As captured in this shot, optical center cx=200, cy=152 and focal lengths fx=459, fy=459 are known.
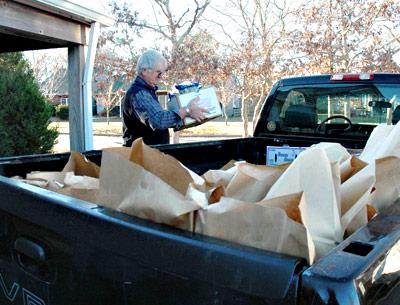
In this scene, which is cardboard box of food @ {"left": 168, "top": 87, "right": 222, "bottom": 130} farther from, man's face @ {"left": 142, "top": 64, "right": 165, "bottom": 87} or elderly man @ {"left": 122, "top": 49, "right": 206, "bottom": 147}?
man's face @ {"left": 142, "top": 64, "right": 165, "bottom": 87}

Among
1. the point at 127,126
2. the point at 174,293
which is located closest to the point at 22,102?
the point at 127,126

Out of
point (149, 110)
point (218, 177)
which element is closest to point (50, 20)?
point (149, 110)

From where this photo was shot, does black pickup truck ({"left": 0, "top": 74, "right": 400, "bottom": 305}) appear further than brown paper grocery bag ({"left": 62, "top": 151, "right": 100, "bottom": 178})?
No

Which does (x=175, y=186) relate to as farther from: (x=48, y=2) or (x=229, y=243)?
(x=48, y=2)

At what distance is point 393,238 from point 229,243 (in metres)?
0.39

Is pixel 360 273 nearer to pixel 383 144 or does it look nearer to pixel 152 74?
pixel 383 144

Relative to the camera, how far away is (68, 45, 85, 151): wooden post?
19.4 feet

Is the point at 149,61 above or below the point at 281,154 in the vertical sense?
above

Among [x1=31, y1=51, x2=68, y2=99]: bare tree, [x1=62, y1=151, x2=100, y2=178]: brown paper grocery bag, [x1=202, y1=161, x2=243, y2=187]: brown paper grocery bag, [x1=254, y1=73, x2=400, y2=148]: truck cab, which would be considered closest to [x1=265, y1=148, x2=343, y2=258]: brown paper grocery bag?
[x1=202, y1=161, x2=243, y2=187]: brown paper grocery bag

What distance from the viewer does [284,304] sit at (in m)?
0.91

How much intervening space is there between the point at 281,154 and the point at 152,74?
134cm

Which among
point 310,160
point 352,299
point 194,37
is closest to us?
point 352,299

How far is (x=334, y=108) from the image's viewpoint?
4.29 metres

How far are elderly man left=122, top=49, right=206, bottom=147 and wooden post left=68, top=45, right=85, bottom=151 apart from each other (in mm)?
1972
